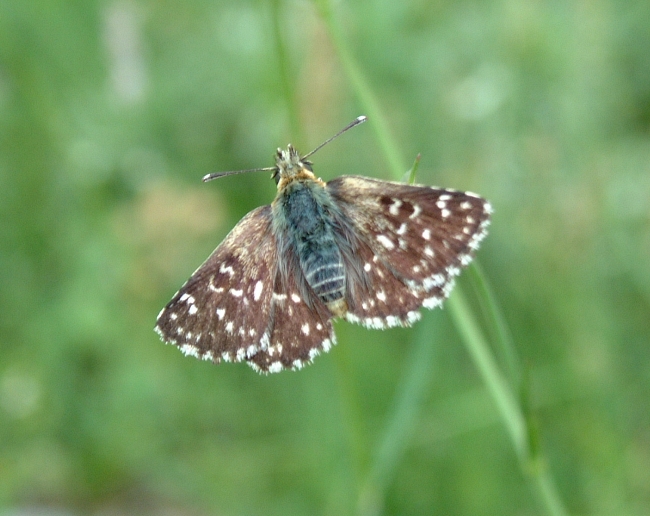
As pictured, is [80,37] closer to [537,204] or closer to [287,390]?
[287,390]

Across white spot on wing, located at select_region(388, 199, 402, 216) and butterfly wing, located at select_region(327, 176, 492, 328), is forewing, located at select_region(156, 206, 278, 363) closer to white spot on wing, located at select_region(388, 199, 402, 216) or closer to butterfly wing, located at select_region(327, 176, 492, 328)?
butterfly wing, located at select_region(327, 176, 492, 328)

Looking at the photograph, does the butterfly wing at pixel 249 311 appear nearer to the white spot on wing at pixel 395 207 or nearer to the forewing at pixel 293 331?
the forewing at pixel 293 331

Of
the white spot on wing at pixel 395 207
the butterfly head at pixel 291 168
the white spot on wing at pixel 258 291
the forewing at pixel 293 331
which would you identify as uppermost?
the butterfly head at pixel 291 168

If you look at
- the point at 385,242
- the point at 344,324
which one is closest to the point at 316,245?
the point at 385,242

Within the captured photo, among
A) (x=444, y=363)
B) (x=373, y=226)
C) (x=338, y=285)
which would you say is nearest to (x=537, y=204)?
(x=444, y=363)

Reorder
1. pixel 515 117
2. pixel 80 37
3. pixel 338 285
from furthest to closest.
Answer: pixel 80 37 → pixel 515 117 → pixel 338 285

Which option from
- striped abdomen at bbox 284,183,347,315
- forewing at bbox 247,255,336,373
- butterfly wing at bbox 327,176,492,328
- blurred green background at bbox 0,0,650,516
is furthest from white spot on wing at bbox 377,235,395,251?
blurred green background at bbox 0,0,650,516

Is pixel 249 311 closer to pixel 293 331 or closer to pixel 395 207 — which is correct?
pixel 293 331

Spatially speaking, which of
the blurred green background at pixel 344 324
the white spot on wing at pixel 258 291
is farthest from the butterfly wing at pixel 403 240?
the blurred green background at pixel 344 324
